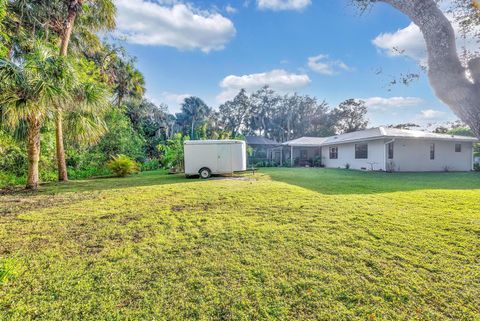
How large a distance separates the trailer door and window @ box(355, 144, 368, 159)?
11.3 m

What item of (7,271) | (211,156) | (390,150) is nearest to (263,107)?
(390,150)

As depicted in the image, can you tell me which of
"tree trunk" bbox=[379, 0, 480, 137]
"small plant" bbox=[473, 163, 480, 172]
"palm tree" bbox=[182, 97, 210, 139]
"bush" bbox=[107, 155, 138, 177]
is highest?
"palm tree" bbox=[182, 97, 210, 139]

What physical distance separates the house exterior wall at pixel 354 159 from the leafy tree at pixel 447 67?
1430 centimetres

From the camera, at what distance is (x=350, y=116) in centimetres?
3975

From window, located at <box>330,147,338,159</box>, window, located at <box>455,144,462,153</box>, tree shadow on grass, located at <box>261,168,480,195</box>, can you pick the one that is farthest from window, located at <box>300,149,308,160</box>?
tree shadow on grass, located at <box>261,168,480,195</box>

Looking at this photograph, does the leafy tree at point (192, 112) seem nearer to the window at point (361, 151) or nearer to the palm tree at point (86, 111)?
the window at point (361, 151)

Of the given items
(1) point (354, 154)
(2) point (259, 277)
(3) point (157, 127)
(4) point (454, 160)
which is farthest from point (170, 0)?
(4) point (454, 160)

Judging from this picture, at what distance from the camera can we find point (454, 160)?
16.5 metres

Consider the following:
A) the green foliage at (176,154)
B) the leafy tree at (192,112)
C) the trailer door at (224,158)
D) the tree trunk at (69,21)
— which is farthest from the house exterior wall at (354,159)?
the leafy tree at (192,112)

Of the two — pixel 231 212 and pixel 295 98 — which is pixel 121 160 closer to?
pixel 231 212

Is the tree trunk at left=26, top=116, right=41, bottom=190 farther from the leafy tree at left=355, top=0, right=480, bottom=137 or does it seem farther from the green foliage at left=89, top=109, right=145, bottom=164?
the leafy tree at left=355, top=0, right=480, bottom=137

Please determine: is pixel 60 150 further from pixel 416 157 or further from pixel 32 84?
pixel 416 157

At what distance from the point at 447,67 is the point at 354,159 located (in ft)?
55.4

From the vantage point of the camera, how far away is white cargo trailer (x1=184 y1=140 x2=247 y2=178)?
11328 millimetres
